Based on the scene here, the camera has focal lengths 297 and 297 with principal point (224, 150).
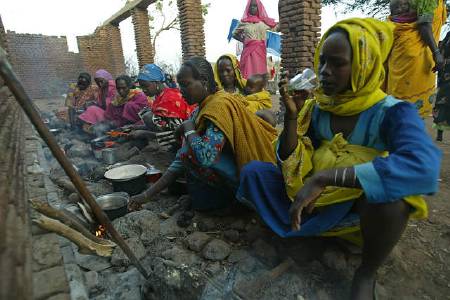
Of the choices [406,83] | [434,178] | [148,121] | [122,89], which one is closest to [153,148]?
[148,121]

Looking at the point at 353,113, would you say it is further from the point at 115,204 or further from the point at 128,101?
the point at 128,101

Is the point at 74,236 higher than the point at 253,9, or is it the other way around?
the point at 253,9

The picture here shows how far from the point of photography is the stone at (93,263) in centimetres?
220

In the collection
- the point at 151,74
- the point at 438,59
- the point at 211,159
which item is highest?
the point at 151,74

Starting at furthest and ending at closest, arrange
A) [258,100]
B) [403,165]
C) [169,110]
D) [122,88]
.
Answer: [122,88], [169,110], [258,100], [403,165]

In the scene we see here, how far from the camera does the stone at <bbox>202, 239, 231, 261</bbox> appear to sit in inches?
83.4

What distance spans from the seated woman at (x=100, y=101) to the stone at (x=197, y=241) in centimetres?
466

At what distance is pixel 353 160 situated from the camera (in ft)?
5.27

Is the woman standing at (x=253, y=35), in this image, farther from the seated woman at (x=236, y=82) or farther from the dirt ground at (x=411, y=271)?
the dirt ground at (x=411, y=271)

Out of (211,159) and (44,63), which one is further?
(44,63)

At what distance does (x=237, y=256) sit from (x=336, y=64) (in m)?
1.42

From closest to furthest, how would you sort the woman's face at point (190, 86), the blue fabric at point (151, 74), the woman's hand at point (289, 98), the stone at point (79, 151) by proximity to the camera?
the woman's hand at point (289, 98)
the woman's face at point (190, 86)
the blue fabric at point (151, 74)
the stone at point (79, 151)

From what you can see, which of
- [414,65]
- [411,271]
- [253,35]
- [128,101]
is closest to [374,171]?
[411,271]

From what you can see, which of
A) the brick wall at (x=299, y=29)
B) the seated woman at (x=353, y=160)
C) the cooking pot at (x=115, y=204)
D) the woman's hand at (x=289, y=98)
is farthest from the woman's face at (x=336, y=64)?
the brick wall at (x=299, y=29)
